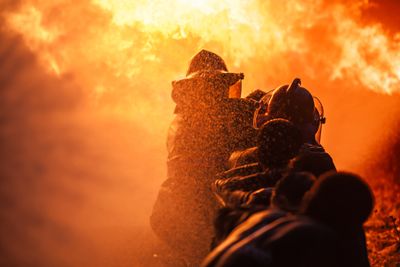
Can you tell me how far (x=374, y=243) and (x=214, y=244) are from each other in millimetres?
25172

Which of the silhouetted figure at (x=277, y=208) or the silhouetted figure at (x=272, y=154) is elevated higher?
the silhouetted figure at (x=272, y=154)

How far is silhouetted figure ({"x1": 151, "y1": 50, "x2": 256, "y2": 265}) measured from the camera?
536 cm

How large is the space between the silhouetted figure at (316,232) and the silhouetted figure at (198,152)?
348 centimetres

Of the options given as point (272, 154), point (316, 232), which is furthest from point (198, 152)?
point (316, 232)

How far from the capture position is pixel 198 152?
18.2 feet

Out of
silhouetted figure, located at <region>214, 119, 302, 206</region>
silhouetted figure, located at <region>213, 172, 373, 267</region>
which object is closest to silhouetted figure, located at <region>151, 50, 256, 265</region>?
silhouetted figure, located at <region>214, 119, 302, 206</region>

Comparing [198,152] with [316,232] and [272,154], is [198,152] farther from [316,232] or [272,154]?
[316,232]

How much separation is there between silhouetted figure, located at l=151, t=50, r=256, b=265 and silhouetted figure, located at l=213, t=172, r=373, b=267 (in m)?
3.48

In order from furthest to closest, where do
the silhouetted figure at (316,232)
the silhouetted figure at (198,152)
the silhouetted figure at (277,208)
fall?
1. the silhouetted figure at (198,152)
2. the silhouetted figure at (277,208)
3. the silhouetted figure at (316,232)

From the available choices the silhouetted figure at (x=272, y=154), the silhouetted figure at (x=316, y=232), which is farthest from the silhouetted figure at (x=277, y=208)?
the silhouetted figure at (x=272, y=154)

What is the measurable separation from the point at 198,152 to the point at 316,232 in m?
3.84

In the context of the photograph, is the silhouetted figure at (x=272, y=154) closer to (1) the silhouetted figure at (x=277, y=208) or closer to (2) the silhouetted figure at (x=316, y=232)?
(1) the silhouetted figure at (x=277, y=208)

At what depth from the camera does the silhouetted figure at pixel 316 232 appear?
5.76 feet

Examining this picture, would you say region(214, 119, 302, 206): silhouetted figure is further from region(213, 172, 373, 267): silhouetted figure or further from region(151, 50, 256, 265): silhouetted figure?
region(151, 50, 256, 265): silhouetted figure
